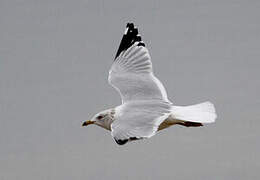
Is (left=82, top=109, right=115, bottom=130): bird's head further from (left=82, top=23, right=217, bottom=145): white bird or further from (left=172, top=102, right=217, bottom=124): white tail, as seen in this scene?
(left=172, top=102, right=217, bottom=124): white tail

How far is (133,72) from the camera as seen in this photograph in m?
7.01

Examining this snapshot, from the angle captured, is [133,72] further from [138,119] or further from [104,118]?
[138,119]

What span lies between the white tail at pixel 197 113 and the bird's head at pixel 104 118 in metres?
0.69

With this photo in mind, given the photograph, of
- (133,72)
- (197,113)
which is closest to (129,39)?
(133,72)

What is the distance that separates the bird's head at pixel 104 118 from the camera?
6293 mm

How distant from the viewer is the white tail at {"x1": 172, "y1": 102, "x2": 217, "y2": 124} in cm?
641

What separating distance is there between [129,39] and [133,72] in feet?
2.10

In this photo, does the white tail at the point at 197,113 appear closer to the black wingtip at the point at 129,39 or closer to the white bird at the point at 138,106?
the white bird at the point at 138,106

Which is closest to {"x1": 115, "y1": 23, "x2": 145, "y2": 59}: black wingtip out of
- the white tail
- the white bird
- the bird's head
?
the white bird

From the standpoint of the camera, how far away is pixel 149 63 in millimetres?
7008

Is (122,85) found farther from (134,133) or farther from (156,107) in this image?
(134,133)

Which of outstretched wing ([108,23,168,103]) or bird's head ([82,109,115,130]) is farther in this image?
outstretched wing ([108,23,168,103])

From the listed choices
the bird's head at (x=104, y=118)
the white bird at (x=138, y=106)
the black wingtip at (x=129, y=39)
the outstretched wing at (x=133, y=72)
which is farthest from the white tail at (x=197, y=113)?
the black wingtip at (x=129, y=39)

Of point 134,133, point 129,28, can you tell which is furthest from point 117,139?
point 129,28
